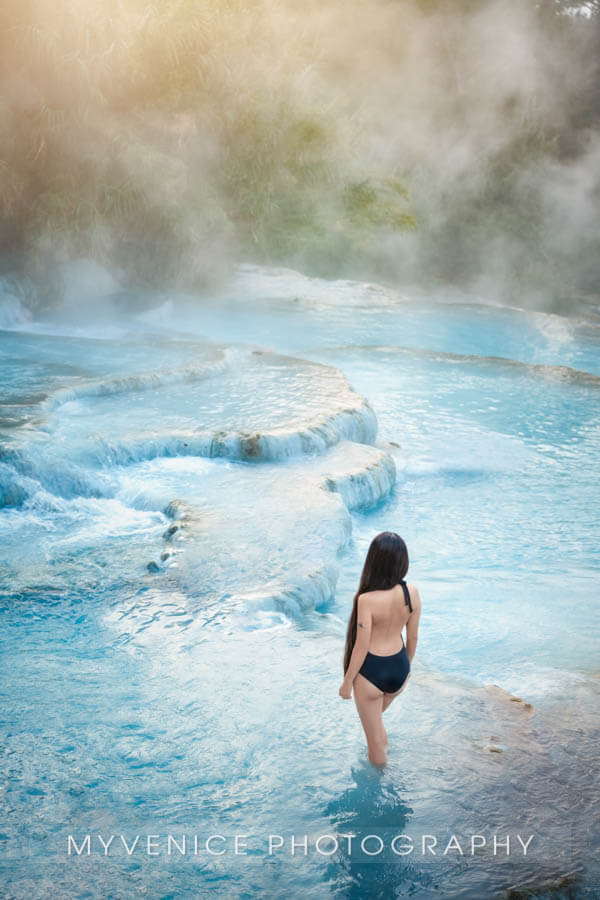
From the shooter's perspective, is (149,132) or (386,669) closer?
(386,669)

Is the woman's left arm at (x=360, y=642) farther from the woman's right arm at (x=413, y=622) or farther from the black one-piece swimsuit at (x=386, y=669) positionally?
the woman's right arm at (x=413, y=622)

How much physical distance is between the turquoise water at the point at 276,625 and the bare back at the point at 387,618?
0.53 metres

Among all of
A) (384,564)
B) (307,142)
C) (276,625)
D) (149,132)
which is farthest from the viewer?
(307,142)

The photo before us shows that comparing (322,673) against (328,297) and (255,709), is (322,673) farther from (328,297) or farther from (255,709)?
(328,297)

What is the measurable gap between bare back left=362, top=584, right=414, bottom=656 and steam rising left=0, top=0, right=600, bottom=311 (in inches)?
355

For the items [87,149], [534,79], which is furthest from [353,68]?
[87,149]

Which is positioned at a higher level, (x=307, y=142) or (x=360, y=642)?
(x=307, y=142)

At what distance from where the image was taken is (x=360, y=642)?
239 cm

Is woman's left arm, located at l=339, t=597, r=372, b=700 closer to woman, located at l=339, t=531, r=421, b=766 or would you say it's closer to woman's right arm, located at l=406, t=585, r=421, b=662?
woman, located at l=339, t=531, r=421, b=766

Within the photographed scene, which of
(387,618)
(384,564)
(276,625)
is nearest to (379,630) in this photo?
(387,618)

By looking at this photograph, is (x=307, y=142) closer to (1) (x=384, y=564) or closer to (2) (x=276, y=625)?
(2) (x=276, y=625)

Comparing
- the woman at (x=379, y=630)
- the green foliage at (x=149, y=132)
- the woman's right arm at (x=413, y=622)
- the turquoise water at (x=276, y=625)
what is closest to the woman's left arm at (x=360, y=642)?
the woman at (x=379, y=630)

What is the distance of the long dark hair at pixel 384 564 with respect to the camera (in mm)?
2334

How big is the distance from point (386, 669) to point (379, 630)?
0.46 ft
